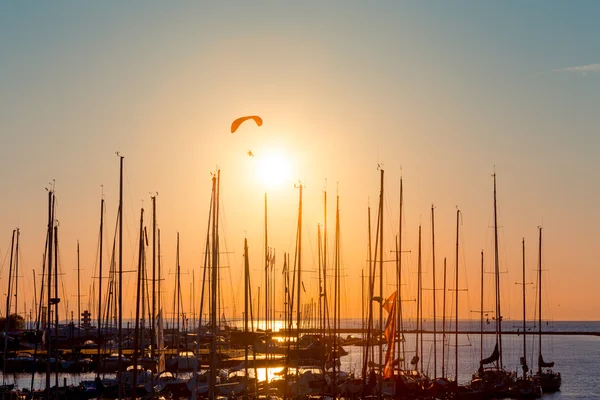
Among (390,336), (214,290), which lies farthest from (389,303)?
(214,290)

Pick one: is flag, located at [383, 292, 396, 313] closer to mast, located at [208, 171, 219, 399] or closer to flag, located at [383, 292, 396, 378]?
flag, located at [383, 292, 396, 378]

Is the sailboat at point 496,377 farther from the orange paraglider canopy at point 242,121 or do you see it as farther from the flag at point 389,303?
the orange paraglider canopy at point 242,121

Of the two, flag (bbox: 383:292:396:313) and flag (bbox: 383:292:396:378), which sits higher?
flag (bbox: 383:292:396:313)

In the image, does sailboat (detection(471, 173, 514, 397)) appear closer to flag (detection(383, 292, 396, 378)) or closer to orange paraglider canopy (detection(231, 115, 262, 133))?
flag (detection(383, 292, 396, 378))

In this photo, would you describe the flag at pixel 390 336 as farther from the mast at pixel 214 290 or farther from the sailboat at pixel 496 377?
the sailboat at pixel 496 377

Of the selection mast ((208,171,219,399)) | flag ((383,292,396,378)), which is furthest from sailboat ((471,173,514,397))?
mast ((208,171,219,399))

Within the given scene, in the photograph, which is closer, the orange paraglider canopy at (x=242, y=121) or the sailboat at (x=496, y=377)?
the orange paraglider canopy at (x=242, y=121)

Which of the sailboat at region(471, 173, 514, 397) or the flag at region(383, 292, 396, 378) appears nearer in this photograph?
the flag at region(383, 292, 396, 378)

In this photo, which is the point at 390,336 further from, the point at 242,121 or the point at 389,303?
the point at 242,121

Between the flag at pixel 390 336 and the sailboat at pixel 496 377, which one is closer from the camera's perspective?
the flag at pixel 390 336

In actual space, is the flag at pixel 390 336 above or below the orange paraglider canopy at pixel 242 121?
below

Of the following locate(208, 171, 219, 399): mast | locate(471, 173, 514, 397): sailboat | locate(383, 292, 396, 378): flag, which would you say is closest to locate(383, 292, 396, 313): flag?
locate(383, 292, 396, 378): flag

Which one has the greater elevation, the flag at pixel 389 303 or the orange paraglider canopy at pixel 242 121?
the orange paraglider canopy at pixel 242 121

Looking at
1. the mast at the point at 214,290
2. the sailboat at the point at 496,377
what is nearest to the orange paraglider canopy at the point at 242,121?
the mast at the point at 214,290
